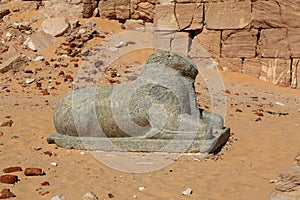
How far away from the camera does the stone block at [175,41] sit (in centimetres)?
1100

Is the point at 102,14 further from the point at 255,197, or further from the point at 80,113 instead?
the point at 255,197

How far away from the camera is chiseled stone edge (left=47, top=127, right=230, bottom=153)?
4996 millimetres

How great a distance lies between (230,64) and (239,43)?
548 mm

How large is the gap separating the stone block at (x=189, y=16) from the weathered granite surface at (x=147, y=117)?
18.3ft

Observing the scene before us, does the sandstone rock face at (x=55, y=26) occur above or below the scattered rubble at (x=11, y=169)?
above

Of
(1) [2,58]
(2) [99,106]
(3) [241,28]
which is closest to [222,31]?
(3) [241,28]

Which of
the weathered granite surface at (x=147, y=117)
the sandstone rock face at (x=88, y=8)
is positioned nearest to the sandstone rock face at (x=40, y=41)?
the sandstone rock face at (x=88, y=8)

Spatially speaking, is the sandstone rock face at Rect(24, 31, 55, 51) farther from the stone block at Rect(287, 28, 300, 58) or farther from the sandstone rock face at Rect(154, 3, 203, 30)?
the stone block at Rect(287, 28, 300, 58)

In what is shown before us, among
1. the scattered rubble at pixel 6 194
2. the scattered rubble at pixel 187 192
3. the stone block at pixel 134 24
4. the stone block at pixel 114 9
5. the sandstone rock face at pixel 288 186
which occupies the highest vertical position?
the stone block at pixel 114 9

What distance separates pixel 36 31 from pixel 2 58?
4.56 feet

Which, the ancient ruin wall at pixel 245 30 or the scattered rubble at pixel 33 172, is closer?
the scattered rubble at pixel 33 172

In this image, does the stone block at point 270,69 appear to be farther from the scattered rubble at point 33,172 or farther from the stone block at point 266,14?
the scattered rubble at point 33,172

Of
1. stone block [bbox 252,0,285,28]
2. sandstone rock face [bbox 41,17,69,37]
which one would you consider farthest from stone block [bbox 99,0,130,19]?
stone block [bbox 252,0,285,28]

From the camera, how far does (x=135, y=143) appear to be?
16.9ft
